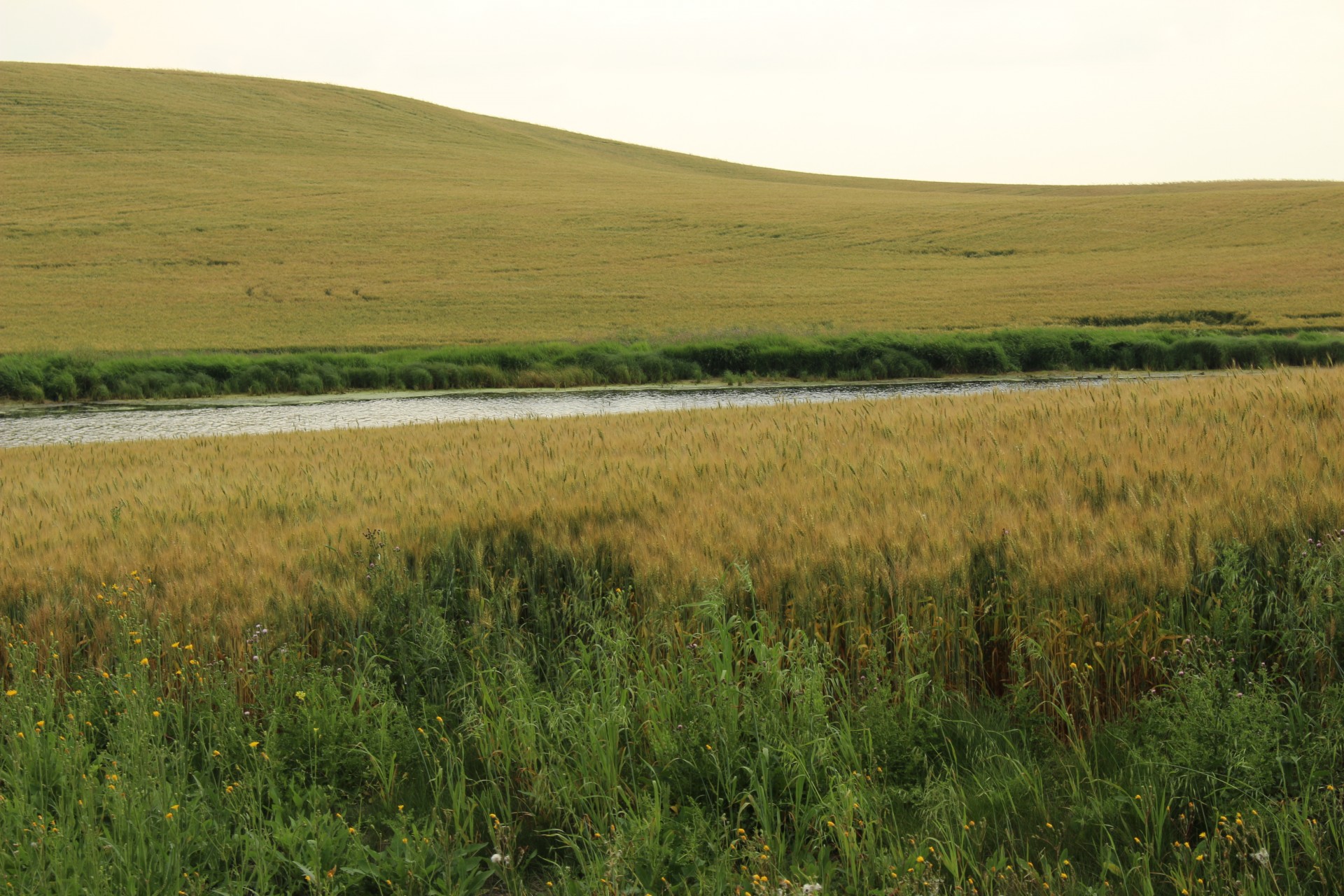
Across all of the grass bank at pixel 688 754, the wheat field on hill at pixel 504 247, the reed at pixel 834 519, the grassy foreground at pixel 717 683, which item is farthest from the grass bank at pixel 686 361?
the grass bank at pixel 688 754

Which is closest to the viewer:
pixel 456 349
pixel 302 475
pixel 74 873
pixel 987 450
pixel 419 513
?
pixel 74 873

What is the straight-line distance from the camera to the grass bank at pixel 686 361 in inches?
968

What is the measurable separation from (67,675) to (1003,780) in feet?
13.9

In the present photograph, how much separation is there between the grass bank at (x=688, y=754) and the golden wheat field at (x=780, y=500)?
0.24 m

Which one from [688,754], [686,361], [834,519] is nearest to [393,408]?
[686,361]

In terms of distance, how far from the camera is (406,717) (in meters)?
3.79

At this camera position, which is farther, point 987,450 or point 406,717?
point 987,450

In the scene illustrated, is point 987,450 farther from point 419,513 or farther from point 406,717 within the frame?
point 406,717

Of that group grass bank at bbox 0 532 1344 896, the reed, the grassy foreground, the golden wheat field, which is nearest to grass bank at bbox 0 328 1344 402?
the golden wheat field

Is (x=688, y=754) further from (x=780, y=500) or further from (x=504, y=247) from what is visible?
(x=504, y=247)

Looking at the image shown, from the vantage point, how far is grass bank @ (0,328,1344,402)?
24.6 metres

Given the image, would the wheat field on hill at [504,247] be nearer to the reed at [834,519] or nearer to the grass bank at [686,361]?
the grass bank at [686,361]

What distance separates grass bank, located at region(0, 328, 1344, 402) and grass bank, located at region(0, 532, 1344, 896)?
21.6m

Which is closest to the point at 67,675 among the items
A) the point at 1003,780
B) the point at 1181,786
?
the point at 1003,780
